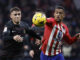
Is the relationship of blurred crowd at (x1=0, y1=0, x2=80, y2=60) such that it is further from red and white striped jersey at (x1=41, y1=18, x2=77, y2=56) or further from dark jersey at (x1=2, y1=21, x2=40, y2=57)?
dark jersey at (x1=2, y1=21, x2=40, y2=57)

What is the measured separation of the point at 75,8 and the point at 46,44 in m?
5.67

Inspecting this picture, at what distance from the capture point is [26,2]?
11.2 m

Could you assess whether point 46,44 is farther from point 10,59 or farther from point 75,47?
point 75,47

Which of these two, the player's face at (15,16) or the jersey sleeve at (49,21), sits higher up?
the player's face at (15,16)

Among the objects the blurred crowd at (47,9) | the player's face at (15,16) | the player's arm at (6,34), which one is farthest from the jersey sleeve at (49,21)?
the blurred crowd at (47,9)

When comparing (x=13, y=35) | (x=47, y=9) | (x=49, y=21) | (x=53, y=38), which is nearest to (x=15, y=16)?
(x=13, y=35)

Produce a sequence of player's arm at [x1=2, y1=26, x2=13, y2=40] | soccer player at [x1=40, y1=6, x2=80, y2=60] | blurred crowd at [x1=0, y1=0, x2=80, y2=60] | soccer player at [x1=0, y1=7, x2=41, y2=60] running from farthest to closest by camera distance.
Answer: blurred crowd at [x1=0, y1=0, x2=80, y2=60]
soccer player at [x1=40, y1=6, x2=80, y2=60]
soccer player at [x1=0, y1=7, x2=41, y2=60]
player's arm at [x1=2, y1=26, x2=13, y2=40]

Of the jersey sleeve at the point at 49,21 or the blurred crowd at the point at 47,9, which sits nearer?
the jersey sleeve at the point at 49,21

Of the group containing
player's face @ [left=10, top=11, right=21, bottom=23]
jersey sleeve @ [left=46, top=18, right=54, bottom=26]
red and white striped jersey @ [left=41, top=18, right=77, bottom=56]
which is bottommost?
red and white striped jersey @ [left=41, top=18, right=77, bottom=56]

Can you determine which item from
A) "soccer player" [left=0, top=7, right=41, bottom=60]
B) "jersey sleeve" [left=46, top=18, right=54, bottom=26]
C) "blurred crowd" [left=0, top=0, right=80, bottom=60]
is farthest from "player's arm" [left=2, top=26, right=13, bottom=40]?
"blurred crowd" [left=0, top=0, right=80, bottom=60]

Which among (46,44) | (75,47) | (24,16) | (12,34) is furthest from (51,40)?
(24,16)

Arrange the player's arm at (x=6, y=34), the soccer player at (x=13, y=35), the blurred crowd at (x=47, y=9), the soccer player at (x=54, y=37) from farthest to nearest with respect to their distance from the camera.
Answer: the blurred crowd at (x=47, y=9) < the soccer player at (x=54, y=37) < the soccer player at (x=13, y=35) < the player's arm at (x=6, y=34)

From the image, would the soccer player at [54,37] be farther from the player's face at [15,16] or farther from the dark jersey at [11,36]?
the player's face at [15,16]

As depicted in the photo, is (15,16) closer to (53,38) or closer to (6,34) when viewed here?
(6,34)
